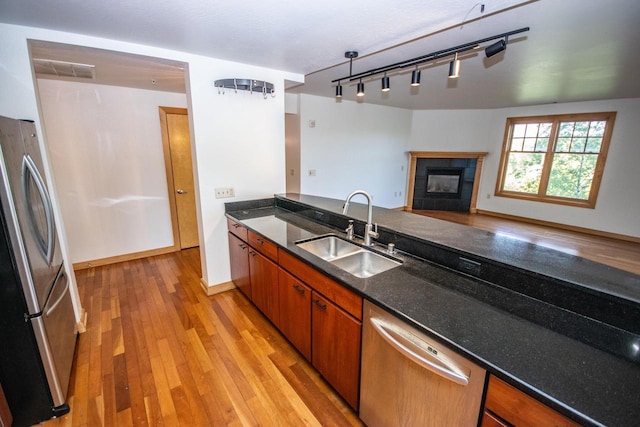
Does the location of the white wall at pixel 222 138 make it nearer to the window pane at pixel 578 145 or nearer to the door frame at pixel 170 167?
the door frame at pixel 170 167

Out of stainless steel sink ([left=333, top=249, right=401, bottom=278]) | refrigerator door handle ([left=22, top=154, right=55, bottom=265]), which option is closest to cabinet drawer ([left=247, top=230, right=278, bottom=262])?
stainless steel sink ([left=333, top=249, right=401, bottom=278])

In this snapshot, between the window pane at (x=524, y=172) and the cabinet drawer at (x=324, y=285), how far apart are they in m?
6.36

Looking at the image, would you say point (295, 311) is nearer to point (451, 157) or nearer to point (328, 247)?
point (328, 247)

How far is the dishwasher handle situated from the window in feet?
20.8

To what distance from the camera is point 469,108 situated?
6180mm

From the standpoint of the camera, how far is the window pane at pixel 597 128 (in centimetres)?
511

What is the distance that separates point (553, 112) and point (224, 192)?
21.4 feet

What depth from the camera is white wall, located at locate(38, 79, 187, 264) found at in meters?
3.23

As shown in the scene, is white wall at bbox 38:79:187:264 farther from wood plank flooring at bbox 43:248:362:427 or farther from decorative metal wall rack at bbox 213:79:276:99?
decorative metal wall rack at bbox 213:79:276:99

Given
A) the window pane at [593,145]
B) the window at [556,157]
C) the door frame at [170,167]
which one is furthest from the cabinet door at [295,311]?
the window pane at [593,145]

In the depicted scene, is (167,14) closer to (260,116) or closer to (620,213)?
(260,116)

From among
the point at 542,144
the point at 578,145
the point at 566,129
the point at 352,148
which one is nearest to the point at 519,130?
the point at 542,144

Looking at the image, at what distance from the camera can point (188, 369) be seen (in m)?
1.97

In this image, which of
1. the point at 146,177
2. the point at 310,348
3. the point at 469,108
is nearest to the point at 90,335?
the point at 310,348
